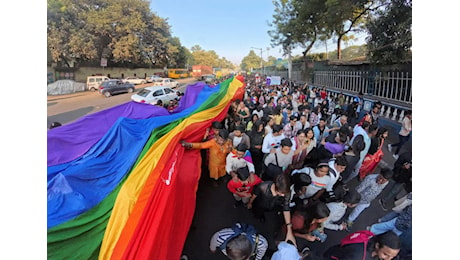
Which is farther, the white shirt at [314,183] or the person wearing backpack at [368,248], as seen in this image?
the white shirt at [314,183]

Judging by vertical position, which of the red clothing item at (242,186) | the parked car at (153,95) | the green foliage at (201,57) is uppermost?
the green foliage at (201,57)

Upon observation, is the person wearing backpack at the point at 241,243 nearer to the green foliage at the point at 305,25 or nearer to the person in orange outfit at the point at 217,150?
the person in orange outfit at the point at 217,150

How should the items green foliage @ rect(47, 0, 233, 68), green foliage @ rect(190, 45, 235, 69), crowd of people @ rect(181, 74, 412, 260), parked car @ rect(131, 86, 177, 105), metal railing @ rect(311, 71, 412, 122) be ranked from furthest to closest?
green foliage @ rect(190, 45, 235, 69)
green foliage @ rect(47, 0, 233, 68)
parked car @ rect(131, 86, 177, 105)
metal railing @ rect(311, 71, 412, 122)
crowd of people @ rect(181, 74, 412, 260)

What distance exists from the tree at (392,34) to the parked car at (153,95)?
998 centimetres

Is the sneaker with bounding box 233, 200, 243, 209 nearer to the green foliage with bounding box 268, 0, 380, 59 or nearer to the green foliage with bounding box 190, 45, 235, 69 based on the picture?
the green foliage with bounding box 268, 0, 380, 59

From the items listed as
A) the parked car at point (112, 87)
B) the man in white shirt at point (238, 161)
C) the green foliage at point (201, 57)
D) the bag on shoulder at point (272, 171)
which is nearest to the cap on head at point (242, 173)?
the man in white shirt at point (238, 161)

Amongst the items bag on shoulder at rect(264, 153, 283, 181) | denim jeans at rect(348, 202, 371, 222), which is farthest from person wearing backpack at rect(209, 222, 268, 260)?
denim jeans at rect(348, 202, 371, 222)

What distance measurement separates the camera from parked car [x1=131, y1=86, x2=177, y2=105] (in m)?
12.5

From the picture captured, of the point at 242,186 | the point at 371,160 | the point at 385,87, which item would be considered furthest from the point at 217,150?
the point at 385,87

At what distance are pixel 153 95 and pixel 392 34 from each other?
36.0ft

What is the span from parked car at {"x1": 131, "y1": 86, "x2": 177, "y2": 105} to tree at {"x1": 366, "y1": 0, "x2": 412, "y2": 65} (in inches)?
393

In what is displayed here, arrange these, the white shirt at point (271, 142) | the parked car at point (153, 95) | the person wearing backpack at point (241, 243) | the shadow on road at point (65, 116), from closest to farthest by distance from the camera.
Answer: the person wearing backpack at point (241, 243), the white shirt at point (271, 142), the shadow on road at point (65, 116), the parked car at point (153, 95)

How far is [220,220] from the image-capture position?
129 inches

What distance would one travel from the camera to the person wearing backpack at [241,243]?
168 centimetres
